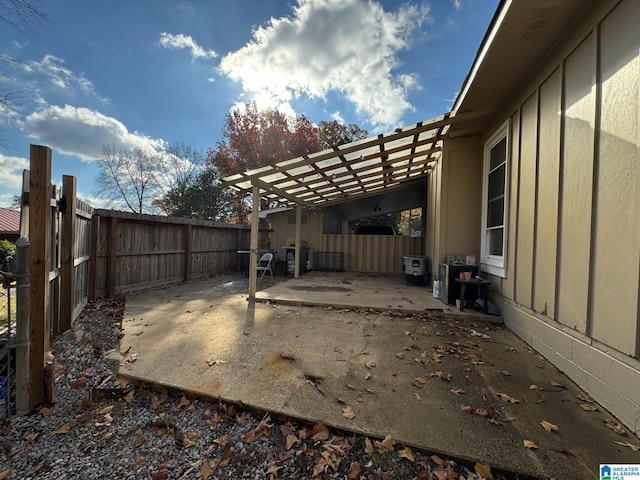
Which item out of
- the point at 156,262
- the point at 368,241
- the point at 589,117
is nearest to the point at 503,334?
the point at 589,117

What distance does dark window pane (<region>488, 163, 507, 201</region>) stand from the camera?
4012mm

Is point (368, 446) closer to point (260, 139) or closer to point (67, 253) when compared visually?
point (67, 253)

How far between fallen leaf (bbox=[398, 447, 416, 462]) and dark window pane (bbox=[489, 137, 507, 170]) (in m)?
4.27

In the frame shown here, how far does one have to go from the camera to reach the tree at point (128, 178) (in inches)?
603

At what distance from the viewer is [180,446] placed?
152cm

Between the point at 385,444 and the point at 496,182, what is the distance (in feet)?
14.5

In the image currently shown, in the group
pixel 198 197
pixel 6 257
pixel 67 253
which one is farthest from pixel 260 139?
pixel 67 253

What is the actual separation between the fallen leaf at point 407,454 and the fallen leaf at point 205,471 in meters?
1.05

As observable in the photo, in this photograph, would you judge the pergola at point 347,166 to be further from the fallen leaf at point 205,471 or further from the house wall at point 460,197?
the fallen leaf at point 205,471

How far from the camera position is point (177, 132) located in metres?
15.8

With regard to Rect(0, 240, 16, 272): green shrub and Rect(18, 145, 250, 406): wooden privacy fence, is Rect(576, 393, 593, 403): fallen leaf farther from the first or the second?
Rect(0, 240, 16, 272): green shrub

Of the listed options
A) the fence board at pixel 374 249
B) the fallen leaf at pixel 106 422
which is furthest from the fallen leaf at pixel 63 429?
the fence board at pixel 374 249

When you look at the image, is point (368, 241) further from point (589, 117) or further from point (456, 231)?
point (589, 117)

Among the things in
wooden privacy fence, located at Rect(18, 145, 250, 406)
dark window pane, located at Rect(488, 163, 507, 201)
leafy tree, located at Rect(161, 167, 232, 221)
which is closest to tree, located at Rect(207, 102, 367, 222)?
leafy tree, located at Rect(161, 167, 232, 221)
